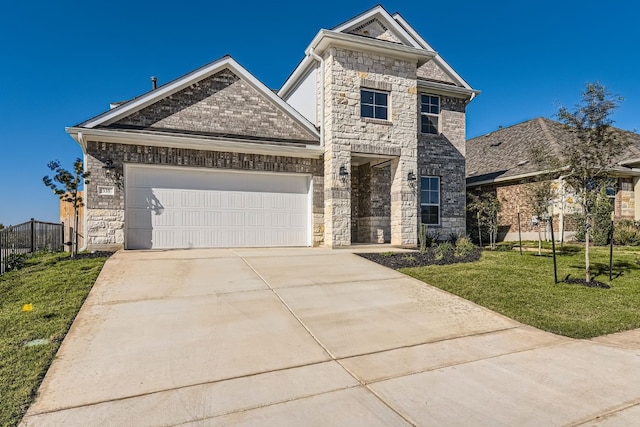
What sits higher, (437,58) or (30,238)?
(437,58)

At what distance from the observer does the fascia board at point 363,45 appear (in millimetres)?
11805

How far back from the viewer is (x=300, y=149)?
1206cm

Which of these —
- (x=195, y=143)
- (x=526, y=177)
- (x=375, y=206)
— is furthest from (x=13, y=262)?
(x=526, y=177)

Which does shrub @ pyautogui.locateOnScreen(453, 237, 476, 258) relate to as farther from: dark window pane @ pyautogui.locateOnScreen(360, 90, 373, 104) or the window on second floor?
dark window pane @ pyautogui.locateOnScreen(360, 90, 373, 104)

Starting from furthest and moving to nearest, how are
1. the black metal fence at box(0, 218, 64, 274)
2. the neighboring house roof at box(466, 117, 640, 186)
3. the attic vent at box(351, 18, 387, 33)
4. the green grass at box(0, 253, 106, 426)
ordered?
the neighboring house roof at box(466, 117, 640, 186), the attic vent at box(351, 18, 387, 33), the black metal fence at box(0, 218, 64, 274), the green grass at box(0, 253, 106, 426)

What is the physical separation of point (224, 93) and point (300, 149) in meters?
3.28

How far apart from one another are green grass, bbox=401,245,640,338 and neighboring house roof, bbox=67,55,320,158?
6.48m

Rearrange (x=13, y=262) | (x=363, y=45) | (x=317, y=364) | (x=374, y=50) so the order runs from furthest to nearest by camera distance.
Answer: (x=374, y=50) < (x=363, y=45) < (x=13, y=262) < (x=317, y=364)

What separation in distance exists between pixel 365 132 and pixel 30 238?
1126cm

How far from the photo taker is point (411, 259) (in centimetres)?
986

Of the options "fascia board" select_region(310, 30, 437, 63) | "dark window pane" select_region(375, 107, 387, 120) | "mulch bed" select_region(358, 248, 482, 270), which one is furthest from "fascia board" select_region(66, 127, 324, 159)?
"mulch bed" select_region(358, 248, 482, 270)

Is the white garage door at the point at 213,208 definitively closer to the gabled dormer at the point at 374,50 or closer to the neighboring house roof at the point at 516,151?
the gabled dormer at the point at 374,50

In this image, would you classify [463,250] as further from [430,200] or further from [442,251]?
[430,200]

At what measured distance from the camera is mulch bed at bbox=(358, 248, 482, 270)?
9412 mm
